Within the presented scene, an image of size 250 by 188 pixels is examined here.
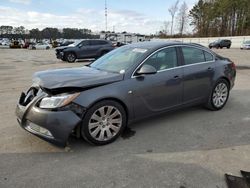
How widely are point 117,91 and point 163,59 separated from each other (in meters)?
1.24

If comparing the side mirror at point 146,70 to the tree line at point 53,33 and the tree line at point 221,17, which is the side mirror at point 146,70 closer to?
the tree line at point 221,17

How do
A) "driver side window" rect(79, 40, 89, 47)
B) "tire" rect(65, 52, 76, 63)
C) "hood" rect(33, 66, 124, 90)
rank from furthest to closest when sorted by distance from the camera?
"driver side window" rect(79, 40, 89, 47)
"tire" rect(65, 52, 76, 63)
"hood" rect(33, 66, 124, 90)

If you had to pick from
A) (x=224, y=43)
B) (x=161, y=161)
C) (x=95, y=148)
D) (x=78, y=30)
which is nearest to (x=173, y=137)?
(x=161, y=161)

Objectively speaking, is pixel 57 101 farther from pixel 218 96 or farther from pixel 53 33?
pixel 53 33

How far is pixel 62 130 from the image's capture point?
3.66m

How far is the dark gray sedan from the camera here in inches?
147

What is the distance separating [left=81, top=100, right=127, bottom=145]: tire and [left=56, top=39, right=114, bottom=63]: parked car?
14.6 meters

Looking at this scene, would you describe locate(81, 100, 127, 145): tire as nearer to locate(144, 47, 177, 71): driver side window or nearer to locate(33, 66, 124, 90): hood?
locate(33, 66, 124, 90): hood

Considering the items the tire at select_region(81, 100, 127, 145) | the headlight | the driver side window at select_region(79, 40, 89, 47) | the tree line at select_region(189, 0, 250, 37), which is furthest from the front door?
the tree line at select_region(189, 0, 250, 37)

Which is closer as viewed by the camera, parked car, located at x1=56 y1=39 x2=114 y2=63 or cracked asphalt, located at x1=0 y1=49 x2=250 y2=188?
cracked asphalt, located at x1=0 y1=49 x2=250 y2=188

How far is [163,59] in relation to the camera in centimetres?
484

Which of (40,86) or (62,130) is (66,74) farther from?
(62,130)

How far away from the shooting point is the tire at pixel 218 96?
5.66 metres

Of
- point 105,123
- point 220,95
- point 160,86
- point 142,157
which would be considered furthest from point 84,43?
point 142,157
